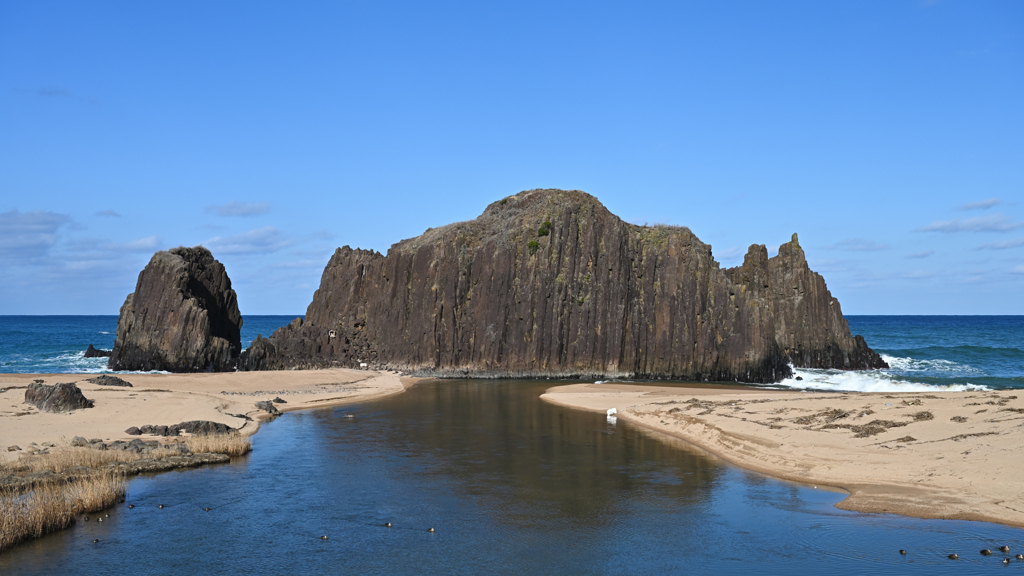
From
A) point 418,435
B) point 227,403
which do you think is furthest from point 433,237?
point 418,435

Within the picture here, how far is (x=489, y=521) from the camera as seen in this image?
1650 centimetres

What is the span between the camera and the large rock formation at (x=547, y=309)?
62844 mm

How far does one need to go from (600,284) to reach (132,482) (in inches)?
1925

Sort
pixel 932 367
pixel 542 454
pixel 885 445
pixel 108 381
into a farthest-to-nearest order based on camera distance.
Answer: pixel 932 367, pixel 108 381, pixel 542 454, pixel 885 445

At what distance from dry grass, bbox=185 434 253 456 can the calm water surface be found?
2.33 feet

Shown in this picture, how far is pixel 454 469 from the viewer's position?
73.6 ft

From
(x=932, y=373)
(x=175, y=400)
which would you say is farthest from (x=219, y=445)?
(x=932, y=373)

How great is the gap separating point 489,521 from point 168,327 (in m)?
61.6

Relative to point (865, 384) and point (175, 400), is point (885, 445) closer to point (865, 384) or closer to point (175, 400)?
point (175, 400)

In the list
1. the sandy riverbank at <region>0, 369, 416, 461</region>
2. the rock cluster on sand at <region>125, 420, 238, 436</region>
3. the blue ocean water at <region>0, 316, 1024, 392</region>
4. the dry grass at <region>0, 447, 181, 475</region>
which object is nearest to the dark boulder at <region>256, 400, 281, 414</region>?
the sandy riverbank at <region>0, 369, 416, 461</region>

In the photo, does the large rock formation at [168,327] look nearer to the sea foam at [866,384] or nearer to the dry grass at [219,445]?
the dry grass at [219,445]

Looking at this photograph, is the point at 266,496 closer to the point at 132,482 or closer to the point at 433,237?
the point at 132,482

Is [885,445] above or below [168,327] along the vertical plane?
below

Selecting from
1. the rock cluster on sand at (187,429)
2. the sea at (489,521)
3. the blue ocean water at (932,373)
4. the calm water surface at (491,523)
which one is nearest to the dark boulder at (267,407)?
the sea at (489,521)
